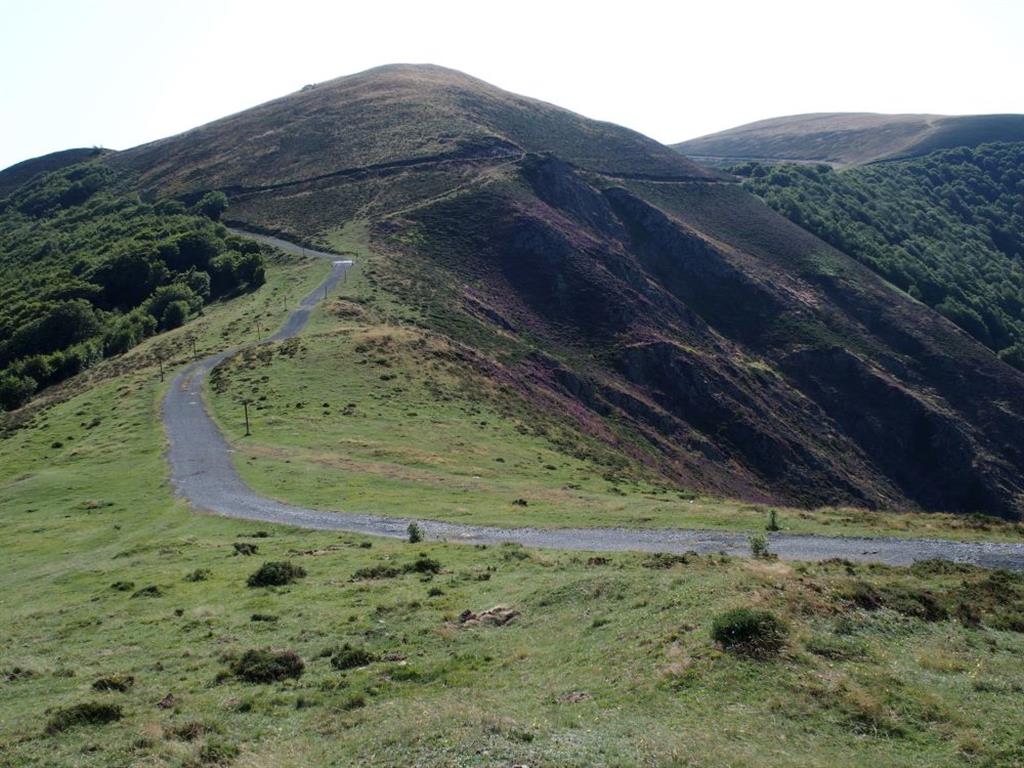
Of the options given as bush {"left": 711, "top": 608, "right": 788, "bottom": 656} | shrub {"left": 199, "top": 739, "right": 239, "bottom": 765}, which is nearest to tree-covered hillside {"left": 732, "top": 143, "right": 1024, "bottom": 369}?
bush {"left": 711, "top": 608, "right": 788, "bottom": 656}

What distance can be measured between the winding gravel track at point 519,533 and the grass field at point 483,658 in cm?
259

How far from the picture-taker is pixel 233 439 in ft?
174

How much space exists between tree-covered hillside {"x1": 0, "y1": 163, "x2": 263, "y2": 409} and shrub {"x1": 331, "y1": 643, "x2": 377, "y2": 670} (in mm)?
A: 67600

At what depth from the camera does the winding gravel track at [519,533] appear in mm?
30688

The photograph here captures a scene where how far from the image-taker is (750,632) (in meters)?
17.9

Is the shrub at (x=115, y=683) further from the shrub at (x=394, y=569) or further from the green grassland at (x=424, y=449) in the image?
the green grassland at (x=424, y=449)

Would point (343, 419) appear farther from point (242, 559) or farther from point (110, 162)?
point (110, 162)

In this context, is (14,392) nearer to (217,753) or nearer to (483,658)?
(483,658)

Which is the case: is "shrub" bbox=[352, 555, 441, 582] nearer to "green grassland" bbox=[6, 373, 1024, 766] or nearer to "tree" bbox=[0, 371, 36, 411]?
"green grassland" bbox=[6, 373, 1024, 766]

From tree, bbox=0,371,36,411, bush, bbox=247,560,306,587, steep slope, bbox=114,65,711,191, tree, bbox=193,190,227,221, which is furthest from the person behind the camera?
steep slope, bbox=114,65,711,191

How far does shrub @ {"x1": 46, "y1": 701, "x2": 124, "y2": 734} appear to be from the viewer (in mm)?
17391

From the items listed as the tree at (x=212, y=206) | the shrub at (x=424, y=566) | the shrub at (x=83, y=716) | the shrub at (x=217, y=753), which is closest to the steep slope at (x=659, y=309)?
the tree at (x=212, y=206)

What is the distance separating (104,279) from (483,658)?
334ft

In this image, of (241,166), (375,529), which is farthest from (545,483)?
(241,166)
